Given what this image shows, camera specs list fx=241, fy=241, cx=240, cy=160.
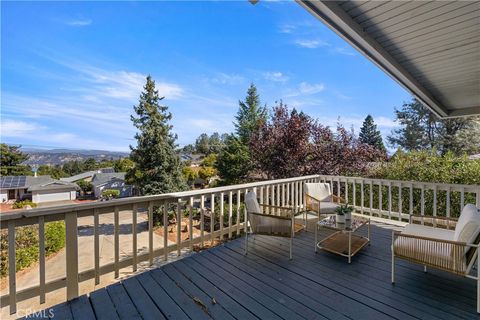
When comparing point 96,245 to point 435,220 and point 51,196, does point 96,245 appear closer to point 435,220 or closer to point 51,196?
point 435,220

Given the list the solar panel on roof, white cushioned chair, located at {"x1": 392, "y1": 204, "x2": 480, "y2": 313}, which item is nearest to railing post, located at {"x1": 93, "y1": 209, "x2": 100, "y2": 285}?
white cushioned chair, located at {"x1": 392, "y1": 204, "x2": 480, "y2": 313}

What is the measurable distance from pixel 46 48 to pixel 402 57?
43.1ft

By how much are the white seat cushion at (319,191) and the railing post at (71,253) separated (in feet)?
12.3

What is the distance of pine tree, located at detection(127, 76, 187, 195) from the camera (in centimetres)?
1641

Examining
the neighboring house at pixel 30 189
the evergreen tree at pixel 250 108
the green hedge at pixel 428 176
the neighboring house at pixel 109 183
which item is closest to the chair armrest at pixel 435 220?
the green hedge at pixel 428 176

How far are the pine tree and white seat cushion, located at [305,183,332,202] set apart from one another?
13087 mm

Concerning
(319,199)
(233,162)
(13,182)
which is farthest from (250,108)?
(13,182)

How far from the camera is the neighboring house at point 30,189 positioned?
1997 centimetres

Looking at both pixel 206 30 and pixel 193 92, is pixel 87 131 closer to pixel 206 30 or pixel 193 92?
pixel 193 92

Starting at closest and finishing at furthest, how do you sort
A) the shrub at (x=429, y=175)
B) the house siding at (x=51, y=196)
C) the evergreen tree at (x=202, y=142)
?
the shrub at (x=429, y=175)
the house siding at (x=51, y=196)
the evergreen tree at (x=202, y=142)

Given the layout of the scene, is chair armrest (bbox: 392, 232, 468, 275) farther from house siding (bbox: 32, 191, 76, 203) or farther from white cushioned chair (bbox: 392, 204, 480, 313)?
house siding (bbox: 32, 191, 76, 203)

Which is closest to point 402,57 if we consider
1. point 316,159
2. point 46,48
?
point 316,159

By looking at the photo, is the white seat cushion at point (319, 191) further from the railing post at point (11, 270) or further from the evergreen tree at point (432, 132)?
the evergreen tree at point (432, 132)

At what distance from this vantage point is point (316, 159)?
29.1 ft
